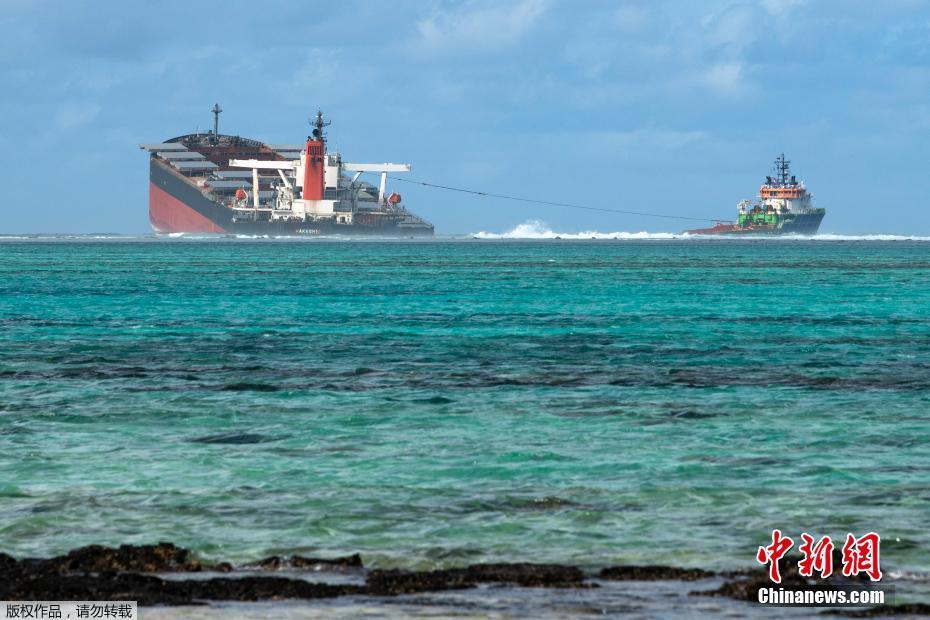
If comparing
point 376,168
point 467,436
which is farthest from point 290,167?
point 467,436

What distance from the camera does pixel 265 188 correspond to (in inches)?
7776

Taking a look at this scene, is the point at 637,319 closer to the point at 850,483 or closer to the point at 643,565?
the point at 850,483

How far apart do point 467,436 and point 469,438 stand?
17 cm

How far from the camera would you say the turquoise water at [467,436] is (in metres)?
10.8

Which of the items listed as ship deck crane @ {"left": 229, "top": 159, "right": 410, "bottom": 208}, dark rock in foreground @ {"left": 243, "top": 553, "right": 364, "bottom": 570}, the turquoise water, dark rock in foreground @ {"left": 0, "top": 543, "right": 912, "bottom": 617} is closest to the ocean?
the turquoise water

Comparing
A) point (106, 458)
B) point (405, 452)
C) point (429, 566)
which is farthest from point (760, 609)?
point (106, 458)

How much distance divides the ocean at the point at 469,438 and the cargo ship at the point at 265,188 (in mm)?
147099

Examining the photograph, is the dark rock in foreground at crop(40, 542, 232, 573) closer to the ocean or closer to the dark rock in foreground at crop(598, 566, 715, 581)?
the ocean

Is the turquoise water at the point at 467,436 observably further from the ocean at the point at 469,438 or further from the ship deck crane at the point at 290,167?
the ship deck crane at the point at 290,167

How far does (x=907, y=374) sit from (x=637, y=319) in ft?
49.1

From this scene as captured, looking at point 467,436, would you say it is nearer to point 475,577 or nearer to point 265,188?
point 475,577

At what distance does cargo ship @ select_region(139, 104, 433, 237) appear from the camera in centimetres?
18162

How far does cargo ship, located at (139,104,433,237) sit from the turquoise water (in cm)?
14633

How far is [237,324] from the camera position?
35500mm
